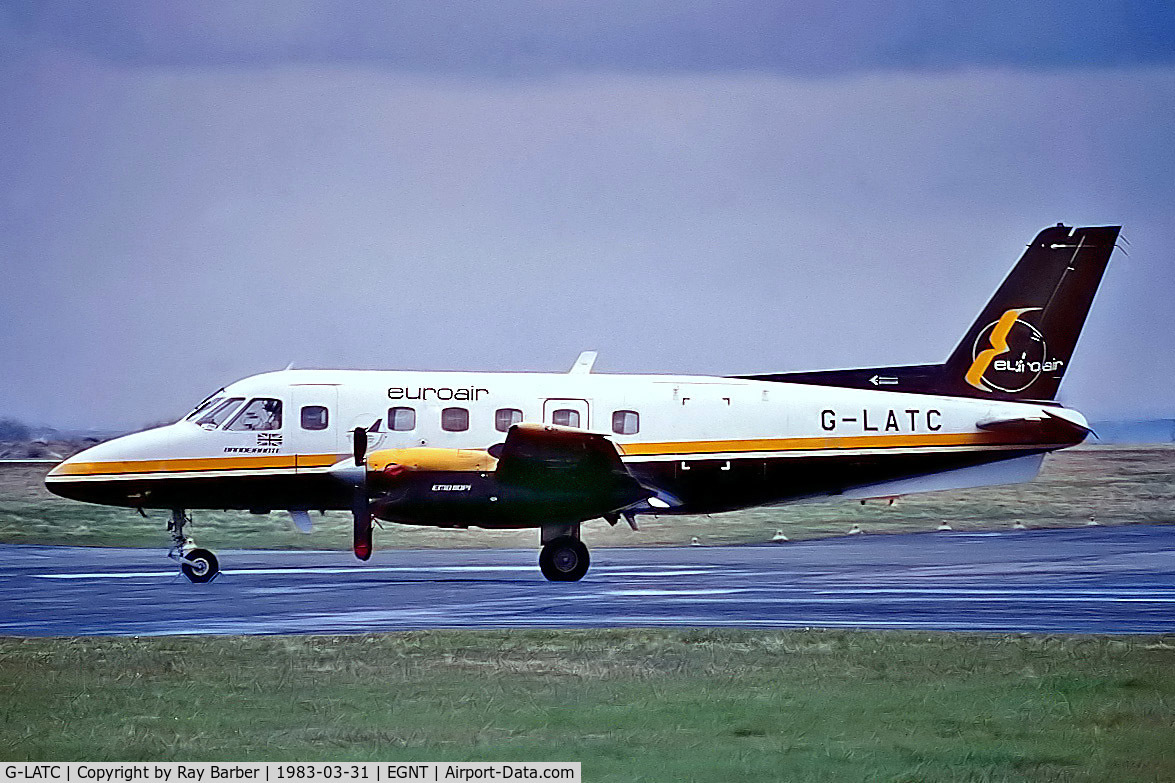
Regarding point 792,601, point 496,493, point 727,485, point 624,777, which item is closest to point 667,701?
point 624,777

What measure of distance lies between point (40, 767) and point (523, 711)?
3.02 m

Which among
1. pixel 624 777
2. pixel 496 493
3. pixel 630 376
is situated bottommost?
pixel 624 777

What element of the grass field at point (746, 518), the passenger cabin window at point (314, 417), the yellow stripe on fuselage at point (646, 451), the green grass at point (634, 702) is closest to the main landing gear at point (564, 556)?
the yellow stripe on fuselage at point (646, 451)

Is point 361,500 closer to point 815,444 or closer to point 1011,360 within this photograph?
point 815,444

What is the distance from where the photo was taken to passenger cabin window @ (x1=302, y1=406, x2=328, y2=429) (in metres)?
18.4

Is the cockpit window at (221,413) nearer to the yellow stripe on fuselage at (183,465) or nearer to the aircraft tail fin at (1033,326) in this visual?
the yellow stripe on fuselage at (183,465)

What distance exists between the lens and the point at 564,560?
1805 cm

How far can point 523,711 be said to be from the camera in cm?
1017

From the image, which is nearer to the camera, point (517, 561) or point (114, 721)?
point (114, 721)

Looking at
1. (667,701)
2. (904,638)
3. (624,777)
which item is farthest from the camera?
(904,638)


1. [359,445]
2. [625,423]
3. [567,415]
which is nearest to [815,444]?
[625,423]

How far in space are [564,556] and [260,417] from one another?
401 cm

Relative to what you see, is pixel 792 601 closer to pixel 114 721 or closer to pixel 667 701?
pixel 667 701

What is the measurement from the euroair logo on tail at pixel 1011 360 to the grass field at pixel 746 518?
3529mm
